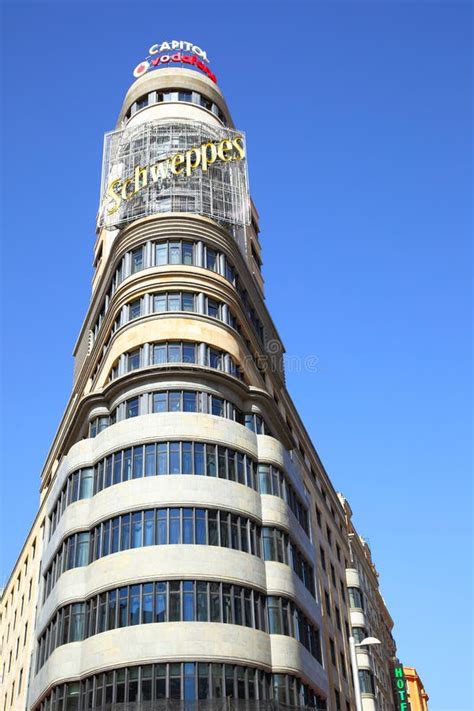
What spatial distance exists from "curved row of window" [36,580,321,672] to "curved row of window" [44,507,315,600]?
2.00m

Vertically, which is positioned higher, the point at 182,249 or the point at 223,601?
the point at 182,249

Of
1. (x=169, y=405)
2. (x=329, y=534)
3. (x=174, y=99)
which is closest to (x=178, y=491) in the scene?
(x=169, y=405)

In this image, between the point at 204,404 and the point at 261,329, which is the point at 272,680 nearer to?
the point at 204,404

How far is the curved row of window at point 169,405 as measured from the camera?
Result: 4125 cm

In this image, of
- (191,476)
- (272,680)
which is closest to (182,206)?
(191,476)

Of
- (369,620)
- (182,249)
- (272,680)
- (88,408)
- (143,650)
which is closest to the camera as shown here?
(143,650)

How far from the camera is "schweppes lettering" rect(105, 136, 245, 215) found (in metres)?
50.3

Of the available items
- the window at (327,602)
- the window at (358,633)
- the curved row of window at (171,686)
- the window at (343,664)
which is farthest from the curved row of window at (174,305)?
the window at (358,633)

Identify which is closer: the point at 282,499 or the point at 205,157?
the point at 282,499

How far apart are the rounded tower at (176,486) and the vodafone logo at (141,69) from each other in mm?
11435

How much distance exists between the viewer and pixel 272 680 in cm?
3691

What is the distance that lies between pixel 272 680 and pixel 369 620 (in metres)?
39.5

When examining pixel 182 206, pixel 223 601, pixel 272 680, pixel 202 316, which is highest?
pixel 182 206

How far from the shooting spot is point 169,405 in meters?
41.2
